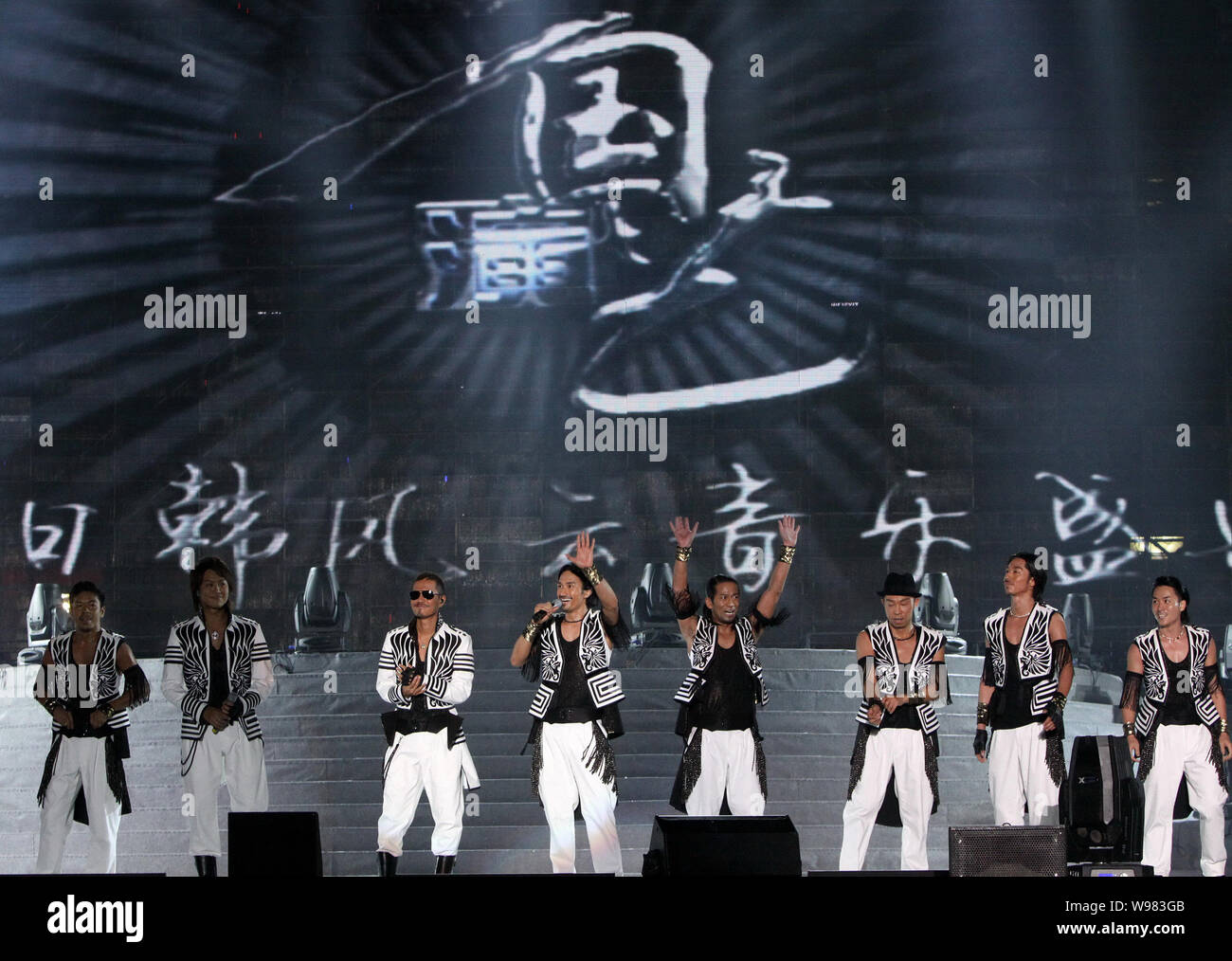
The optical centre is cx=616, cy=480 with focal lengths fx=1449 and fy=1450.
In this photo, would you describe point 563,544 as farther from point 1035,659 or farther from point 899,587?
point 1035,659

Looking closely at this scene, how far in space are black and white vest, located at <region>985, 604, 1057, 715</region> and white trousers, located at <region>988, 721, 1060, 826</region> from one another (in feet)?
0.42

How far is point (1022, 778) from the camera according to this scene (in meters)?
6.39

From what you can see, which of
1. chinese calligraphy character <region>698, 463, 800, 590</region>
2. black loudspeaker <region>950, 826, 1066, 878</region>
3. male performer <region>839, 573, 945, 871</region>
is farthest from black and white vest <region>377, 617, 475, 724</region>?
chinese calligraphy character <region>698, 463, 800, 590</region>

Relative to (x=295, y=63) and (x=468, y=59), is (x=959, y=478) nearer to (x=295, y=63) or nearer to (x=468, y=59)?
(x=468, y=59)

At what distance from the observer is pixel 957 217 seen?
9.86 m

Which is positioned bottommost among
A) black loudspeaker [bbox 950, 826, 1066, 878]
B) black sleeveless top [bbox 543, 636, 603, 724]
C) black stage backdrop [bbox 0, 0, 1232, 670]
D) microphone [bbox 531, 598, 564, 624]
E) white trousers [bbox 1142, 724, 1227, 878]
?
white trousers [bbox 1142, 724, 1227, 878]

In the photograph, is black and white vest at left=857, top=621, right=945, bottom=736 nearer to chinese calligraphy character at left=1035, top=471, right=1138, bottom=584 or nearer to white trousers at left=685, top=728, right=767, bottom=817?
white trousers at left=685, top=728, right=767, bottom=817

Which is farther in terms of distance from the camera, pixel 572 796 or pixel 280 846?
pixel 572 796

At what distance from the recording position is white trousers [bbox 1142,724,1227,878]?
6430 millimetres

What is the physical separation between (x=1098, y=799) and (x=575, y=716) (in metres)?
2.20

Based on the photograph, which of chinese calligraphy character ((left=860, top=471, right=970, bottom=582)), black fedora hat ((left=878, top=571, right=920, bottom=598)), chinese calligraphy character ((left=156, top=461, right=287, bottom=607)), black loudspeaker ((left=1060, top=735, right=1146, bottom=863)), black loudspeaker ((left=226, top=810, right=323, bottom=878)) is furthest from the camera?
chinese calligraphy character ((left=156, top=461, right=287, bottom=607))

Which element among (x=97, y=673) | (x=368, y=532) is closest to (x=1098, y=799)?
(x=97, y=673)

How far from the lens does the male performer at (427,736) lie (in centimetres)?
623
